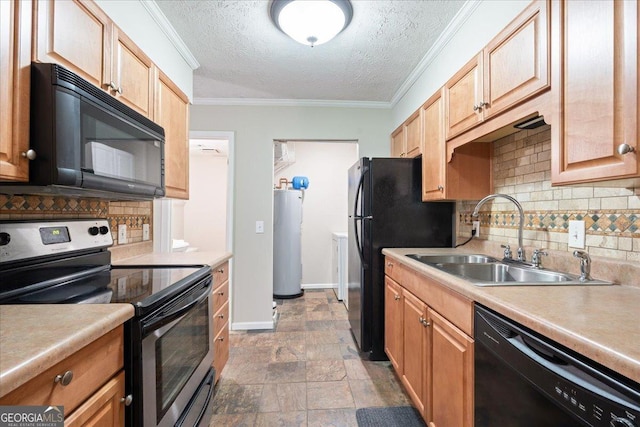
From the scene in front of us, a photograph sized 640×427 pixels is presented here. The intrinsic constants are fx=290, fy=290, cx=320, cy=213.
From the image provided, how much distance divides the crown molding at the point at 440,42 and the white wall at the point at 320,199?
196 cm

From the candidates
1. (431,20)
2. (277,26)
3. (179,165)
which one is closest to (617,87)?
(431,20)

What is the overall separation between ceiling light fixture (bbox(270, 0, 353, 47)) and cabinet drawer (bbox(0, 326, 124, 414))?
1737 millimetres

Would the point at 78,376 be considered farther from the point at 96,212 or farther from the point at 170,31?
the point at 170,31

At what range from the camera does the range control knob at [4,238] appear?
1.02 meters

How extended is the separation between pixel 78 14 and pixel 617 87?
1.86 meters

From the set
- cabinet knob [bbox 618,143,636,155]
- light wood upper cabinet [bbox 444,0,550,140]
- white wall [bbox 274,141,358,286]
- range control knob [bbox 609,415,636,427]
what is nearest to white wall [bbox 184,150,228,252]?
white wall [bbox 274,141,358,286]

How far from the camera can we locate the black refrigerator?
2287mm

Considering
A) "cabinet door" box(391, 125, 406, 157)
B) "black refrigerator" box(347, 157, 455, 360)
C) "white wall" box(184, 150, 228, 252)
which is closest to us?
"black refrigerator" box(347, 157, 455, 360)

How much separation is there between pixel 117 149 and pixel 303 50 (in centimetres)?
148

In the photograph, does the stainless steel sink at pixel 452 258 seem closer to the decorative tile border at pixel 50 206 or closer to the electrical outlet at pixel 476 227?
the electrical outlet at pixel 476 227

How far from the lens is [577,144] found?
0.97m

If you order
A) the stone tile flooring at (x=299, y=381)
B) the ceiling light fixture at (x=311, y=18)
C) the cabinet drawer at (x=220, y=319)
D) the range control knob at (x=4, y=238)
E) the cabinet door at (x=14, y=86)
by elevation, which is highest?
the ceiling light fixture at (x=311, y=18)

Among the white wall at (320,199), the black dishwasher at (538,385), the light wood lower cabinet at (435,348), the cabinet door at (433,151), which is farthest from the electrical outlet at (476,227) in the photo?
the white wall at (320,199)

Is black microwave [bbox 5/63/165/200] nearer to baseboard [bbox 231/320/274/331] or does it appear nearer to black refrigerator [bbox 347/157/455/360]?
black refrigerator [bbox 347/157/455/360]
